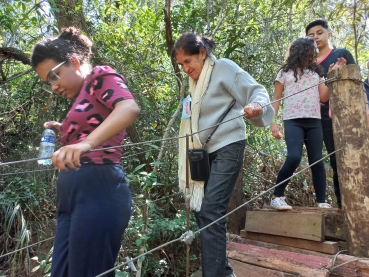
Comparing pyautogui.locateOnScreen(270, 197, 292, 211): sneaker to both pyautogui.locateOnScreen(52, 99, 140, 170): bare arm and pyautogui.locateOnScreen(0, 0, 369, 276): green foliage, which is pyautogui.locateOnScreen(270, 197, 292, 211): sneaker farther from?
pyautogui.locateOnScreen(52, 99, 140, 170): bare arm

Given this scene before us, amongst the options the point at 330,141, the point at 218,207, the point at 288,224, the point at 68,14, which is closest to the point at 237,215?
the point at 288,224

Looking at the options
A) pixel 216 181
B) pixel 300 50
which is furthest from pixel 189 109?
pixel 300 50

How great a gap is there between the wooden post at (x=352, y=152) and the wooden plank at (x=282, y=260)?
0.25m

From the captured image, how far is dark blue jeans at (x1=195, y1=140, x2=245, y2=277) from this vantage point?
5.78 feet

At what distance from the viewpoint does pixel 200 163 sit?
77.3 inches

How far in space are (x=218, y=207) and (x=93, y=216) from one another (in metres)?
0.84

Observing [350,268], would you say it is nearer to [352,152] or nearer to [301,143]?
[352,152]

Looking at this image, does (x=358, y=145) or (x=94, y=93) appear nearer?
(x=94, y=93)

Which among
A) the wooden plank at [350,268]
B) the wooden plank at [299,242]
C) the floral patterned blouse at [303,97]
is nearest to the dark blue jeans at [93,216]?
the wooden plank at [350,268]

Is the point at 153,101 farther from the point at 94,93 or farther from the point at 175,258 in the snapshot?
the point at 94,93

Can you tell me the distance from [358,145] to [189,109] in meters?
1.07

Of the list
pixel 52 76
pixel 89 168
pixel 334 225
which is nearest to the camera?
pixel 89 168

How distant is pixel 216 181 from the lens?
1830 millimetres

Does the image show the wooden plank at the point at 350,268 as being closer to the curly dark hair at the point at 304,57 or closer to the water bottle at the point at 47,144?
the curly dark hair at the point at 304,57
